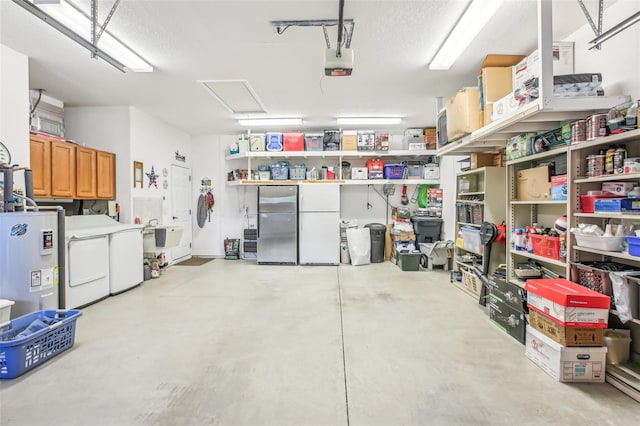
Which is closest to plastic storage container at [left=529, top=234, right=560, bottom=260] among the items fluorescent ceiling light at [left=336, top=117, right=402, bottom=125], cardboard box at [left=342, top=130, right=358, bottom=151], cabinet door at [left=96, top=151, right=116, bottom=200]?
fluorescent ceiling light at [left=336, top=117, right=402, bottom=125]

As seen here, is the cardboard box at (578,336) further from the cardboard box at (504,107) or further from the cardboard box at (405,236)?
the cardboard box at (405,236)

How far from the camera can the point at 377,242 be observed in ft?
21.3

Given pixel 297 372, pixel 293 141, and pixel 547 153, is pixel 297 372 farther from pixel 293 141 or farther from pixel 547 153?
pixel 293 141

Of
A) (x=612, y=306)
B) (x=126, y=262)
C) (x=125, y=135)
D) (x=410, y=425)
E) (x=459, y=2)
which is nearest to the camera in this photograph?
(x=410, y=425)

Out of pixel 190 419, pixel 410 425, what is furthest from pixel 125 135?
pixel 410 425

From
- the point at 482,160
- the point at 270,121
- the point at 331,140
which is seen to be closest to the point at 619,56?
the point at 482,160

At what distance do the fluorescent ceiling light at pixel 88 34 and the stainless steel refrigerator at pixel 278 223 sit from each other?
3.28 m

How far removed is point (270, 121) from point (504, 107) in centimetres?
440

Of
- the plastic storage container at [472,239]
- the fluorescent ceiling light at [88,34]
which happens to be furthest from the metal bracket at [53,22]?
the plastic storage container at [472,239]

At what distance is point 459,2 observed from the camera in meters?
2.51

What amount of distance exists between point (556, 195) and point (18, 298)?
5350mm

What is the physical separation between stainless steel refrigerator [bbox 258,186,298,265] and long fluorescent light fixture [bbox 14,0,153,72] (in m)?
3.29

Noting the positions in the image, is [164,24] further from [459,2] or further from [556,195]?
[556,195]

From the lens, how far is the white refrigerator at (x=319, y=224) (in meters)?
6.37
